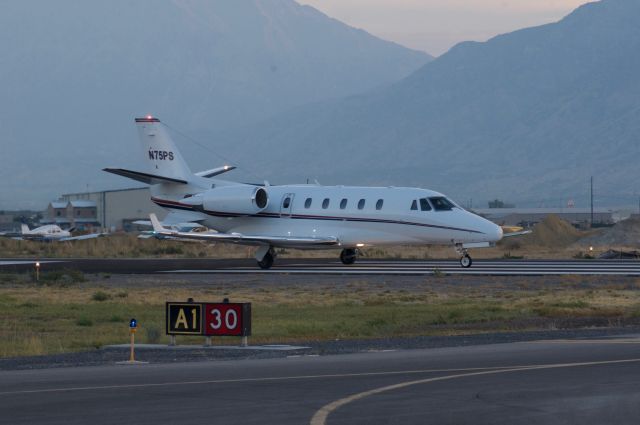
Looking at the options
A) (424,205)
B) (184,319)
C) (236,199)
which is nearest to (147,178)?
(236,199)

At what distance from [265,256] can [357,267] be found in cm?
319

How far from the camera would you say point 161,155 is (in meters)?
51.1

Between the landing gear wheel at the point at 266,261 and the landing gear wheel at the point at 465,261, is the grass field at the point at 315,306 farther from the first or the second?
the landing gear wheel at the point at 266,261

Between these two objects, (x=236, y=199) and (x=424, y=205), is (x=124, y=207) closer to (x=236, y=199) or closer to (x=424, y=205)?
(x=236, y=199)

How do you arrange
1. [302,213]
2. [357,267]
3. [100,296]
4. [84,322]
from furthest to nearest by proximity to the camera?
1. [357,267]
2. [302,213]
3. [100,296]
4. [84,322]

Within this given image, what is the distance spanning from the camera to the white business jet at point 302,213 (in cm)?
4475

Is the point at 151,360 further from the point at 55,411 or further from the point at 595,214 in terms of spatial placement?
the point at 595,214

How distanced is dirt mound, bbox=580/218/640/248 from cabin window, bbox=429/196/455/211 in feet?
112

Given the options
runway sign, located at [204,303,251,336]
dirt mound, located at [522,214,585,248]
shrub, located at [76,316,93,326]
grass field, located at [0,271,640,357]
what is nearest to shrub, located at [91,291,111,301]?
grass field, located at [0,271,640,357]

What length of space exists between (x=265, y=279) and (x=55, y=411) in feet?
88.5

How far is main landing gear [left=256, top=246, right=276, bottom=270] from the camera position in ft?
157

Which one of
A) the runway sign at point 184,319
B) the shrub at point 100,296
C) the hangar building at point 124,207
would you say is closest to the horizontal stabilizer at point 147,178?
the shrub at point 100,296

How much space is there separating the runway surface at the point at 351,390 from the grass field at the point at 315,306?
15.5 feet

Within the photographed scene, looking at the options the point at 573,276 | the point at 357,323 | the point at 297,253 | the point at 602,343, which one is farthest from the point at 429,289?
the point at 297,253
